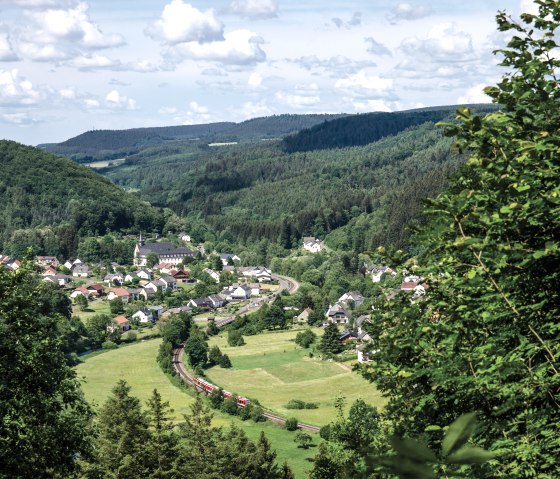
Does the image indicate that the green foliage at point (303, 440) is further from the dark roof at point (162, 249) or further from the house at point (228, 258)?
the dark roof at point (162, 249)


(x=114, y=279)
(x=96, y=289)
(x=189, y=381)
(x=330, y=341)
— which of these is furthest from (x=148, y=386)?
(x=114, y=279)

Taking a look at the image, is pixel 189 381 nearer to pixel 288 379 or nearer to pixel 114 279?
pixel 288 379

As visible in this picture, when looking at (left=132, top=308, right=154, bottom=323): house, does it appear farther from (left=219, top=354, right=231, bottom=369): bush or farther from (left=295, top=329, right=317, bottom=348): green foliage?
(left=219, top=354, right=231, bottom=369): bush

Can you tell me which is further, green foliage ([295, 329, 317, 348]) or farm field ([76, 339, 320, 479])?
green foliage ([295, 329, 317, 348])

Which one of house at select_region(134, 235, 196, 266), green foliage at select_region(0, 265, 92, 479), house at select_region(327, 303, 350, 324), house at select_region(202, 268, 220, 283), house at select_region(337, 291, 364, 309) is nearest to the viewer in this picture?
green foliage at select_region(0, 265, 92, 479)

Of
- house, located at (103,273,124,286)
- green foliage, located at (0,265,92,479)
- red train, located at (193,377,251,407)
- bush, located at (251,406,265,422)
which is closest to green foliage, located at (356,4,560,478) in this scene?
green foliage, located at (0,265,92,479)

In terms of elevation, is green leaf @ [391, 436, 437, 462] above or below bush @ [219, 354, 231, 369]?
above
